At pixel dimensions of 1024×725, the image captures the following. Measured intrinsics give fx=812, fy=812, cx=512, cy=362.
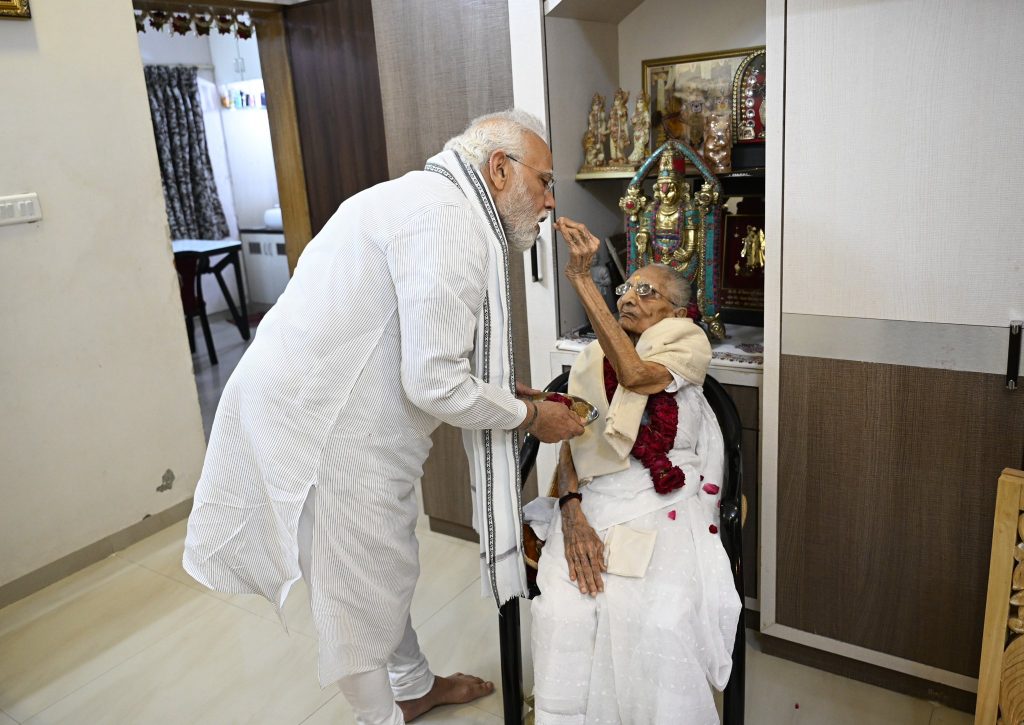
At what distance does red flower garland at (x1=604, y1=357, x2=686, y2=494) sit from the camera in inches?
74.7

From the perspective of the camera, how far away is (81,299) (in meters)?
3.08

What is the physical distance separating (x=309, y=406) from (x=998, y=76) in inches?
62.7

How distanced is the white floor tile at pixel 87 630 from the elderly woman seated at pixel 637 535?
1.41m

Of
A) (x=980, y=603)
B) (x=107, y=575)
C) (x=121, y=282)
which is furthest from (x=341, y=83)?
(x=980, y=603)

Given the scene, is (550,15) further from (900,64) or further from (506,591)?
(506,591)

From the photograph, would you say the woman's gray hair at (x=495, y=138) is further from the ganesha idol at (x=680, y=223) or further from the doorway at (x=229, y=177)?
the doorway at (x=229, y=177)

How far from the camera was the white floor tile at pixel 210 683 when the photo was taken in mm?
2296

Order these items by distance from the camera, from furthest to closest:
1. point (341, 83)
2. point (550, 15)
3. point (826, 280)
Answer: point (341, 83) → point (550, 15) → point (826, 280)

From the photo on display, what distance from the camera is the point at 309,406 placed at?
1.72 meters

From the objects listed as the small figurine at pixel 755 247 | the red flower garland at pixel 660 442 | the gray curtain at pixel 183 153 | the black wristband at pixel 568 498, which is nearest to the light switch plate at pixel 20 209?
the black wristband at pixel 568 498

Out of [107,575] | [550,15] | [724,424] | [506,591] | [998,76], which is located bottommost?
[107,575]

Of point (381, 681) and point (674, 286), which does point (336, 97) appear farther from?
point (381, 681)

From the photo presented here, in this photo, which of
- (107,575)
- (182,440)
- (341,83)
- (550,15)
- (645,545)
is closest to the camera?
(645,545)

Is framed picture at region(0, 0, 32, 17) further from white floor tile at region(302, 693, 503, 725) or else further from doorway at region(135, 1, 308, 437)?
doorway at region(135, 1, 308, 437)
